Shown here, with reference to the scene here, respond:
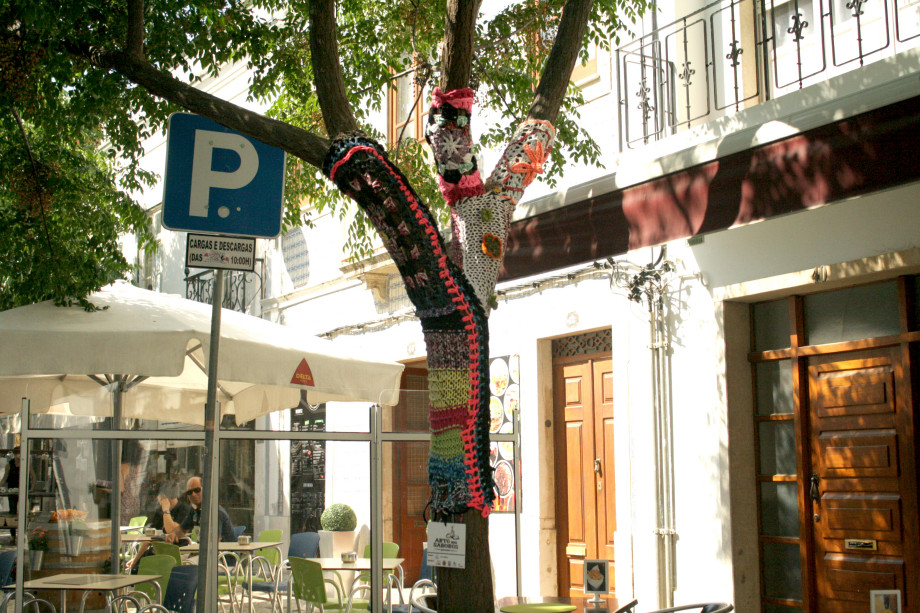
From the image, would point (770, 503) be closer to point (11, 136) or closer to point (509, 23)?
point (509, 23)

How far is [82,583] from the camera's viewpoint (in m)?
6.26

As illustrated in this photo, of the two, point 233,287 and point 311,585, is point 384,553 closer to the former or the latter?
point 311,585

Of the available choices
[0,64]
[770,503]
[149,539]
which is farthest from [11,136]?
[770,503]

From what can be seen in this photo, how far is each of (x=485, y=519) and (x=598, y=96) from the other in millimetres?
6455

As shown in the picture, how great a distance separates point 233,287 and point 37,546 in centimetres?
1194

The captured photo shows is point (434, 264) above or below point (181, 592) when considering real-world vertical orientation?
above

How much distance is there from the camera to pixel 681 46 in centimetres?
938

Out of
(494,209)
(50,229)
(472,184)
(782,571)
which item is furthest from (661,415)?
(50,229)

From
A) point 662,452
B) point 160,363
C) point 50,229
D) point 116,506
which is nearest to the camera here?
point 160,363

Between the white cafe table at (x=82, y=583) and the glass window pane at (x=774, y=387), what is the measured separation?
518 cm

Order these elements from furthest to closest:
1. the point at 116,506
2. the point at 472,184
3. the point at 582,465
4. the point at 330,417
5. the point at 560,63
→ the point at 330,417, the point at 582,465, the point at 116,506, the point at 560,63, the point at 472,184

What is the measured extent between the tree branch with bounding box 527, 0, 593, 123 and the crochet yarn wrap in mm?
362

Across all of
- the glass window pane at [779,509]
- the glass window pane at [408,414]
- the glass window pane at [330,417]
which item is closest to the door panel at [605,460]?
the glass window pane at [779,509]

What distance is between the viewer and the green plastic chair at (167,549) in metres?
7.87
